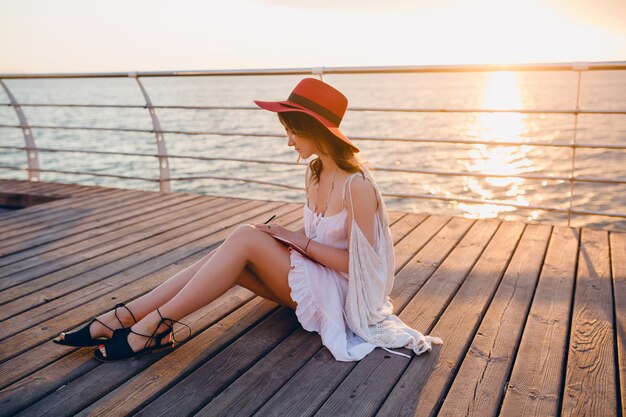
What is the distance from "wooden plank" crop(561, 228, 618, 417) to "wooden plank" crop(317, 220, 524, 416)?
39 centimetres

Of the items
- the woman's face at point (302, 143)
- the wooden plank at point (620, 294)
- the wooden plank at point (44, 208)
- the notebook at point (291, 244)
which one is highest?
the woman's face at point (302, 143)

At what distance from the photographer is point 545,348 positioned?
2.17m

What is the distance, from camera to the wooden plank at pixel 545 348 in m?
1.81

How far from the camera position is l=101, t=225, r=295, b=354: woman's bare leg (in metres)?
2.12

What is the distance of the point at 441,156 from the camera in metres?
18.4

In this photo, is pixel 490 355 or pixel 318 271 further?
pixel 318 271

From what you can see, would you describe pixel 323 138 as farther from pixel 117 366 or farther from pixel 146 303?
pixel 117 366

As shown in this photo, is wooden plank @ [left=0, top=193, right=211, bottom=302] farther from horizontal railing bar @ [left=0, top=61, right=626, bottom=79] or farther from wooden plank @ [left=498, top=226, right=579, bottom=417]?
wooden plank @ [left=498, top=226, right=579, bottom=417]

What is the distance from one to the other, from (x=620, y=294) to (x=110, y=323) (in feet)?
7.48

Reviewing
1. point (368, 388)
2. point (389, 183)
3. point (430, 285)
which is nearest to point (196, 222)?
point (430, 285)

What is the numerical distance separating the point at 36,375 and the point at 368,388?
3.85ft

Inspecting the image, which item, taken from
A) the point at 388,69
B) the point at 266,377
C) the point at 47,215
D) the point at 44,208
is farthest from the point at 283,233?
the point at 44,208

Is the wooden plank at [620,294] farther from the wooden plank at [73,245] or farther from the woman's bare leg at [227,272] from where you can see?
the wooden plank at [73,245]

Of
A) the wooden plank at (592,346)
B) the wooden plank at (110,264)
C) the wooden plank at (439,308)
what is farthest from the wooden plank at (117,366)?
the wooden plank at (592,346)
